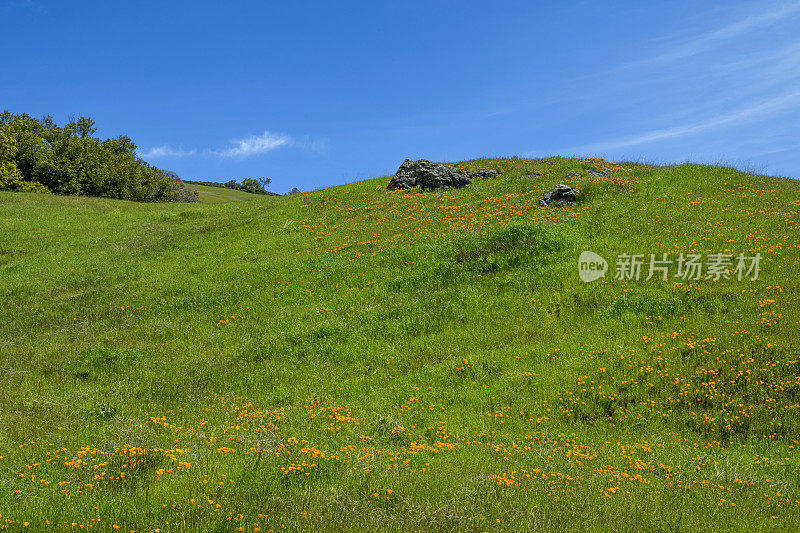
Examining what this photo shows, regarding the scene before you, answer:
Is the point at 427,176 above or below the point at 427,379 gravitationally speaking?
A: above

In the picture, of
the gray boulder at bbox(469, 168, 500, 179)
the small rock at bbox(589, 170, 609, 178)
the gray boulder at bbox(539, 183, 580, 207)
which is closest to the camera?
the gray boulder at bbox(539, 183, 580, 207)

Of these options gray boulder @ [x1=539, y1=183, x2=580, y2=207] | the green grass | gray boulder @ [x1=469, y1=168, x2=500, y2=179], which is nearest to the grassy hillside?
gray boulder @ [x1=539, y1=183, x2=580, y2=207]

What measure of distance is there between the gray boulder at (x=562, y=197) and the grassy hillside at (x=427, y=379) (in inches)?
32.1

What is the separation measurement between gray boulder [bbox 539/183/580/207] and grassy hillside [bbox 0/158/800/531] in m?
0.81

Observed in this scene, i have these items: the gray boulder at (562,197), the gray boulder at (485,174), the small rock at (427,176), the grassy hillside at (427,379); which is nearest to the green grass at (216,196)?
the small rock at (427,176)

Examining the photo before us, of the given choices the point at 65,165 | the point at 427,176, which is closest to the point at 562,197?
the point at 427,176

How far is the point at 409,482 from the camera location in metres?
6.20

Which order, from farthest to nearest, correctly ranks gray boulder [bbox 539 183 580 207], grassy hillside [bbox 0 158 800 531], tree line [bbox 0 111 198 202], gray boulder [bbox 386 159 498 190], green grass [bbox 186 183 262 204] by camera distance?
1. green grass [bbox 186 183 262 204]
2. tree line [bbox 0 111 198 202]
3. gray boulder [bbox 386 159 498 190]
4. gray boulder [bbox 539 183 580 207]
5. grassy hillside [bbox 0 158 800 531]

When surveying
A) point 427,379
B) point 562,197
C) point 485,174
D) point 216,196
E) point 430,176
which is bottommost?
point 427,379

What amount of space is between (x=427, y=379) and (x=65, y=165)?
2548 inches

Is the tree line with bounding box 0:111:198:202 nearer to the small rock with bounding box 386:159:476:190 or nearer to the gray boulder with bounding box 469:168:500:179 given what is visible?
the small rock with bounding box 386:159:476:190

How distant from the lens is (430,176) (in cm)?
3047

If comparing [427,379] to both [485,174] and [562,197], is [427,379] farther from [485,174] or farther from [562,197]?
[485,174]

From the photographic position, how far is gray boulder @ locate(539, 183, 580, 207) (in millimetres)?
22513
